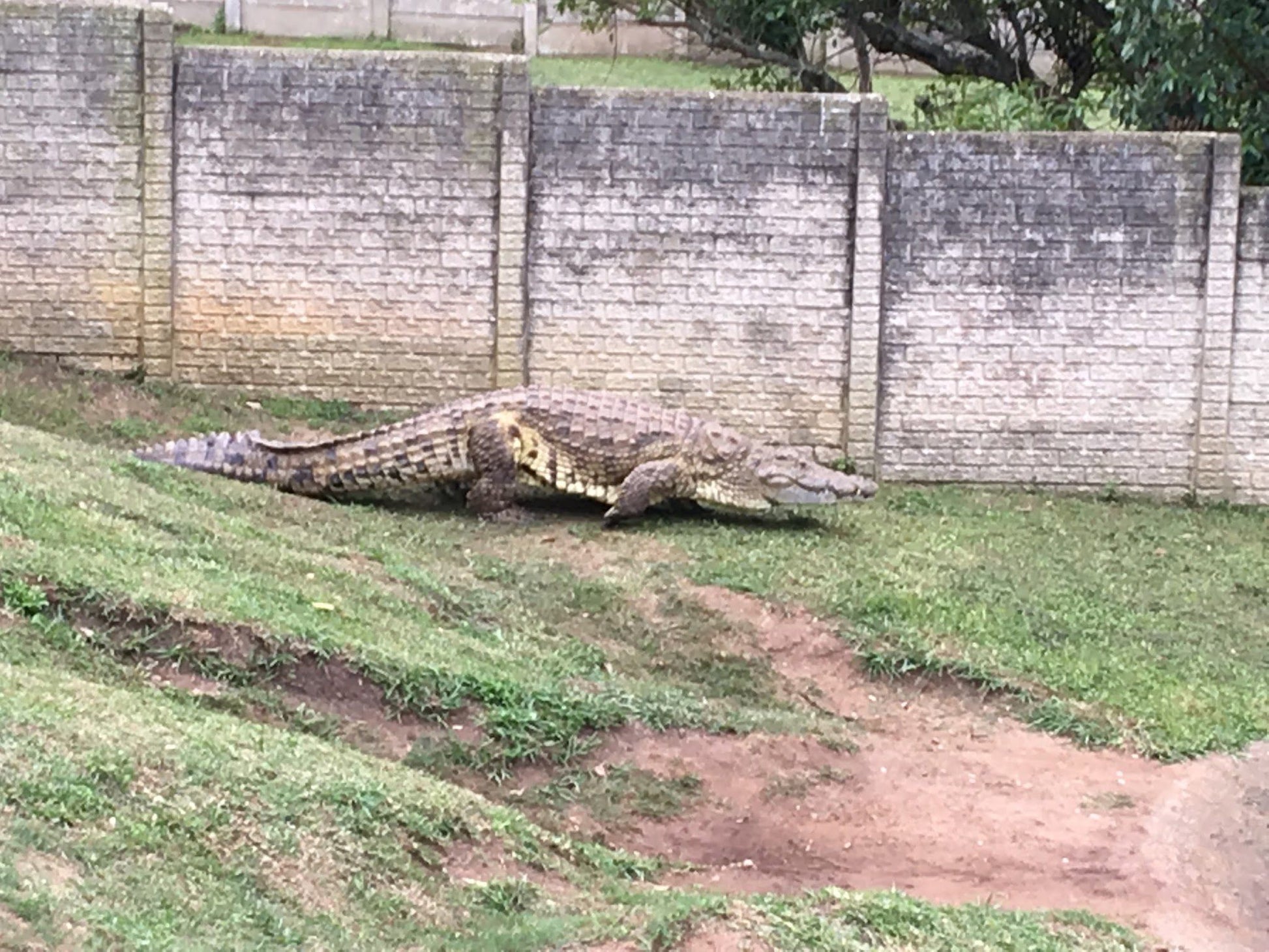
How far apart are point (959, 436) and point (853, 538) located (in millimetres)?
1936

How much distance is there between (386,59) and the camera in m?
11.2

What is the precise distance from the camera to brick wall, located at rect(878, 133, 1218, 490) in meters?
11.4

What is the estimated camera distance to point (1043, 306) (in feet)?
37.7

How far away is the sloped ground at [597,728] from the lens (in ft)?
15.9

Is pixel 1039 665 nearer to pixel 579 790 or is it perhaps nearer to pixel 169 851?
pixel 579 790

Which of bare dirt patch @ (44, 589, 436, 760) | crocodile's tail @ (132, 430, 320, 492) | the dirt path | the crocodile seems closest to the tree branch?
the crocodile

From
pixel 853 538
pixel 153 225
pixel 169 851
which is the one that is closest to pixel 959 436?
pixel 853 538

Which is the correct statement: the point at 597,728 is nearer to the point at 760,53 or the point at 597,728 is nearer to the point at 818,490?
the point at 818,490

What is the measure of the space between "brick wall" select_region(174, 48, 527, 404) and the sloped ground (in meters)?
1.66

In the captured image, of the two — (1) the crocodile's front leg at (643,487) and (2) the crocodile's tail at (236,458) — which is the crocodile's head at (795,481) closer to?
(1) the crocodile's front leg at (643,487)

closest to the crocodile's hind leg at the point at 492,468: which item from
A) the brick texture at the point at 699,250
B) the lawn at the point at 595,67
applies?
the brick texture at the point at 699,250

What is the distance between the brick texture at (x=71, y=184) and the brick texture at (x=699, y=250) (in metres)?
2.45

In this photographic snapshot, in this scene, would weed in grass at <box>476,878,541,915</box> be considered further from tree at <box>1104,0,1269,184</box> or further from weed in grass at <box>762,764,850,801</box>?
tree at <box>1104,0,1269,184</box>

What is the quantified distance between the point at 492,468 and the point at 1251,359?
4.92 m
